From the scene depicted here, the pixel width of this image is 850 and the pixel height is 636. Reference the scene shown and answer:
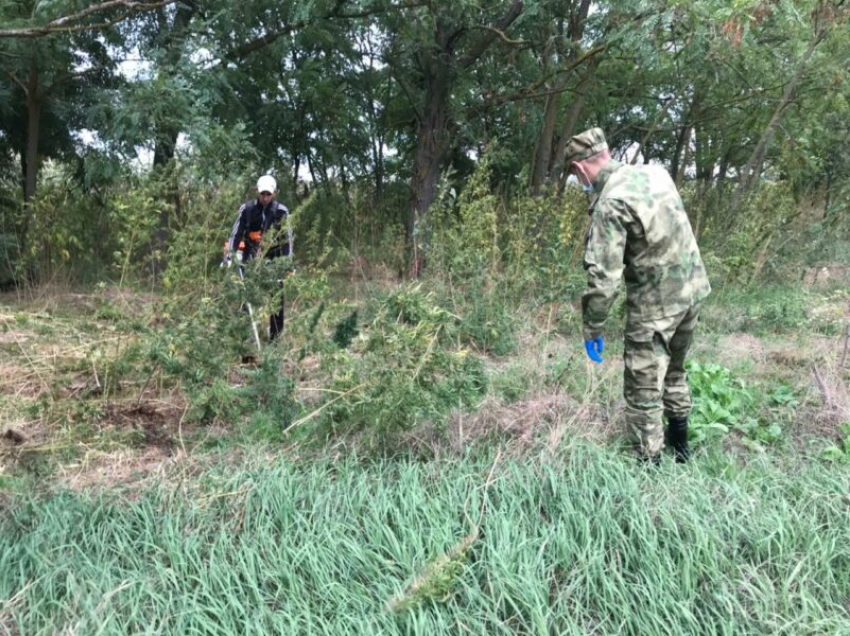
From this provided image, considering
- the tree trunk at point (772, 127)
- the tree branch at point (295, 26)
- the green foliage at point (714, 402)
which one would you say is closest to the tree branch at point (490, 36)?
the tree branch at point (295, 26)

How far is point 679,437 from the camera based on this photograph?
3.08 metres

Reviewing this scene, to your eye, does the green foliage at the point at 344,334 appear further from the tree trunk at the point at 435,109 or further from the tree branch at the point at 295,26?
the tree branch at the point at 295,26

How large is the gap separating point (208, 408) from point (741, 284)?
6252 millimetres

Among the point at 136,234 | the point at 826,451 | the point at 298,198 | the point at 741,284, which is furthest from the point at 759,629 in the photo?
the point at 298,198

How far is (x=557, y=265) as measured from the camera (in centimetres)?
514

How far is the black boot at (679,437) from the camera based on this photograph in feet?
10.0

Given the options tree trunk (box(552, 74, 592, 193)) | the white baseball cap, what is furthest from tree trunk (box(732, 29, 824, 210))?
the white baseball cap

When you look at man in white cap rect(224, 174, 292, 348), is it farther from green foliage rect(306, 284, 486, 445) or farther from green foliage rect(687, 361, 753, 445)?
green foliage rect(687, 361, 753, 445)

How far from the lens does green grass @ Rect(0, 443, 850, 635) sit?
2.02 meters

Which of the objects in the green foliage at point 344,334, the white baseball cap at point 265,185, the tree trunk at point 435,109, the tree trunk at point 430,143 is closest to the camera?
the green foliage at point 344,334

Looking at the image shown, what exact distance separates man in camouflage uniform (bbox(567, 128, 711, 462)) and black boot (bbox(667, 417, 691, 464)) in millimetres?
14

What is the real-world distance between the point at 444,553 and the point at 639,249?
5.66 ft

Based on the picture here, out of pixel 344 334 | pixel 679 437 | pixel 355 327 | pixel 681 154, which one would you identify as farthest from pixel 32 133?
pixel 681 154

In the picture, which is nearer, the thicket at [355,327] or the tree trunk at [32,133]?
the thicket at [355,327]
